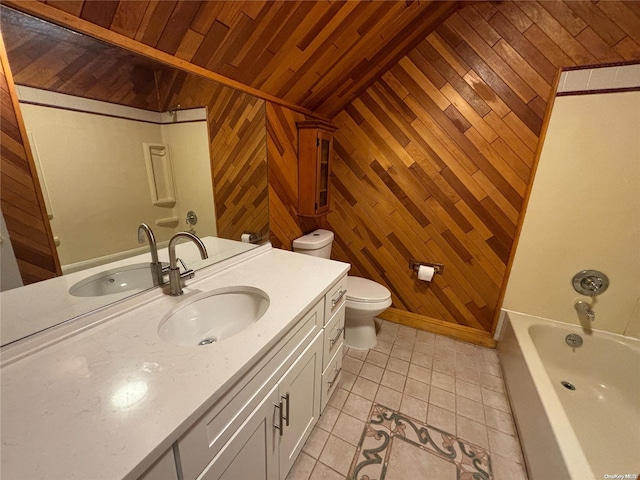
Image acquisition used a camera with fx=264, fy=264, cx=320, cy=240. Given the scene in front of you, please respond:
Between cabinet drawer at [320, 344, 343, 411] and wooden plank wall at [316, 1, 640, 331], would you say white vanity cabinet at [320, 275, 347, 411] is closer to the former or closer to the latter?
cabinet drawer at [320, 344, 343, 411]

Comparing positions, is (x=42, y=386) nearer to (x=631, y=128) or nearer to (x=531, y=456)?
(x=531, y=456)

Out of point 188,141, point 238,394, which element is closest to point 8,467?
point 238,394

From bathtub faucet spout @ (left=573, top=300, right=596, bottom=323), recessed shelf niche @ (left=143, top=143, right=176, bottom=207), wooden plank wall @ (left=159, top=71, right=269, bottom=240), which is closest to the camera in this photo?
recessed shelf niche @ (left=143, top=143, right=176, bottom=207)

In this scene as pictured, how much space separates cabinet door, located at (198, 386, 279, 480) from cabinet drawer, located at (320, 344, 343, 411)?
1.41ft

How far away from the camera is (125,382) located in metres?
0.65

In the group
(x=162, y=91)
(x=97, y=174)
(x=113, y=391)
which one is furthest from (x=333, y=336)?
(x=162, y=91)

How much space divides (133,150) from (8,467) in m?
0.91

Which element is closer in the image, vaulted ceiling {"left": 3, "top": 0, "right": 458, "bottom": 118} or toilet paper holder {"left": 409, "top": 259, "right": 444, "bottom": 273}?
vaulted ceiling {"left": 3, "top": 0, "right": 458, "bottom": 118}

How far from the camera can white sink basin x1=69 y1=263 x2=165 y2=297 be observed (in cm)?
89

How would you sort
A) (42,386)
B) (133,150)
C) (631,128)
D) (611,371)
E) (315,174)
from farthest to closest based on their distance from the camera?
(315,174) → (611,371) → (631,128) → (133,150) → (42,386)

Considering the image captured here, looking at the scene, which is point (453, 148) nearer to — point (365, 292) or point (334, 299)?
point (365, 292)

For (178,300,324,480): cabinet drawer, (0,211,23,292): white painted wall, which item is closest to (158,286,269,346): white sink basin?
(178,300,324,480): cabinet drawer

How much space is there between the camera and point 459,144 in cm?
189

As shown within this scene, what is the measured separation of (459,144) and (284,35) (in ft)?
4.55
